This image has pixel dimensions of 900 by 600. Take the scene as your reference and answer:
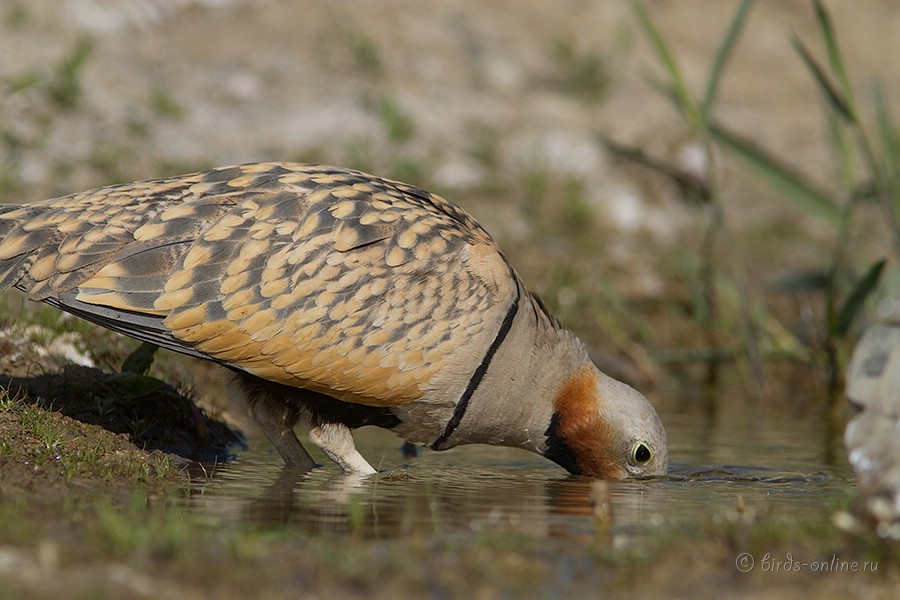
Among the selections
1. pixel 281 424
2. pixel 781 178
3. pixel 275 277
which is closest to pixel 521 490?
pixel 281 424

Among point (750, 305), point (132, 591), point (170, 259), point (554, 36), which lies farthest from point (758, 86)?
point (132, 591)

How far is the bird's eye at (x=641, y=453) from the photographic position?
5.79 m

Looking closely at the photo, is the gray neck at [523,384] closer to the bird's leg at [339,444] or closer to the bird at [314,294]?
the bird at [314,294]

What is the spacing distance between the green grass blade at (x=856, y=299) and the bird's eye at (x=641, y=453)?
246cm

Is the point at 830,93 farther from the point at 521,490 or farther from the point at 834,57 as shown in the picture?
the point at 521,490

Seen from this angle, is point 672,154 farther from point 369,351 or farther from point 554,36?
point 369,351

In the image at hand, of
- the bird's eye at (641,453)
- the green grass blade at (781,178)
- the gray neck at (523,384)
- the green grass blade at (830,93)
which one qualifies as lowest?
the bird's eye at (641,453)

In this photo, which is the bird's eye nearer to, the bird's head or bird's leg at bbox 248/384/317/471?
the bird's head

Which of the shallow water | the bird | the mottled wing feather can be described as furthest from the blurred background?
the mottled wing feather

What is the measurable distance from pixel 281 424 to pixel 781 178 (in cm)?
420

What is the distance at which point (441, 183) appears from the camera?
10586mm

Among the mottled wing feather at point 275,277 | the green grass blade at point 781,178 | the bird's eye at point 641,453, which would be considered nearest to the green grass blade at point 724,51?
the green grass blade at point 781,178

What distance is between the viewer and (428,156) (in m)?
10.8

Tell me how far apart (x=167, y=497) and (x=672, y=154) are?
7549 mm
